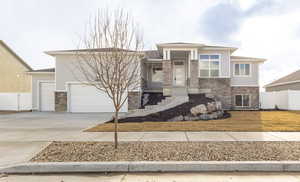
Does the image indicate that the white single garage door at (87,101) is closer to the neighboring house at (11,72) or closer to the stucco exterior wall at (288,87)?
the neighboring house at (11,72)

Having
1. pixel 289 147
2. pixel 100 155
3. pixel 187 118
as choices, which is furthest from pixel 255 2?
pixel 100 155

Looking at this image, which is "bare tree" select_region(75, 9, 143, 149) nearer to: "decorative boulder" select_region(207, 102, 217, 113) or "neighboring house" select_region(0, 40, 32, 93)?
"decorative boulder" select_region(207, 102, 217, 113)

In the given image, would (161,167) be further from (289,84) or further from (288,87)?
(288,87)

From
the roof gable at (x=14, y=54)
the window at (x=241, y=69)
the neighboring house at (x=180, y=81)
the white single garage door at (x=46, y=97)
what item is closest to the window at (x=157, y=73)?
the neighboring house at (x=180, y=81)

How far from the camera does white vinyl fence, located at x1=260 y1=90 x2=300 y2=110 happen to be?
54.9ft

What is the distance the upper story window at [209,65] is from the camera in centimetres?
1612

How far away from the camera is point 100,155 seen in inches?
184

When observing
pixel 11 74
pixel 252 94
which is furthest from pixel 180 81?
pixel 11 74

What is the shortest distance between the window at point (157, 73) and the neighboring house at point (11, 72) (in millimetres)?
15826

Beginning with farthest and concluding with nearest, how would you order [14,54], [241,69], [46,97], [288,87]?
[14,54] < [288,87] < [46,97] < [241,69]

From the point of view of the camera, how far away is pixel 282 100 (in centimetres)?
1750

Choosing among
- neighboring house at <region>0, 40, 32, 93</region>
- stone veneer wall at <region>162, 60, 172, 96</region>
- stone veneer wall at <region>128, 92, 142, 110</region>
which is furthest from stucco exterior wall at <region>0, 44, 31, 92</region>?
stone veneer wall at <region>162, 60, 172, 96</region>

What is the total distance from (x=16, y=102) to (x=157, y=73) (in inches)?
580

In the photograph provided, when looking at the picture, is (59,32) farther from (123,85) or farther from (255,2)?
(255,2)
